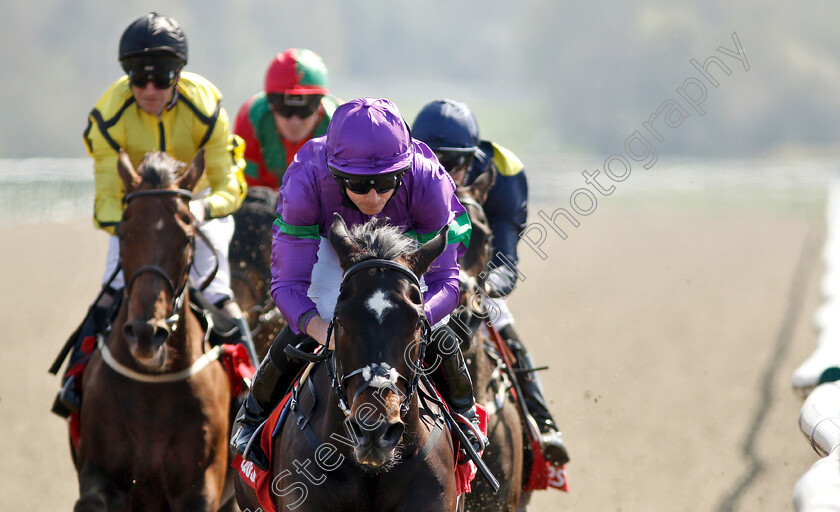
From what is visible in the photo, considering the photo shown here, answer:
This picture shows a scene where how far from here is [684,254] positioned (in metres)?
15.5

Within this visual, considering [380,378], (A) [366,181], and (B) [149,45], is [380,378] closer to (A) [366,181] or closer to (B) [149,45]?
(A) [366,181]

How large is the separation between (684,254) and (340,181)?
13.3 m

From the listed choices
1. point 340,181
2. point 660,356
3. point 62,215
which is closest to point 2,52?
point 62,215

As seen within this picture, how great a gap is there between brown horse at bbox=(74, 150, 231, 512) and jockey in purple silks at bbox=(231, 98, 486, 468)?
0.76 metres

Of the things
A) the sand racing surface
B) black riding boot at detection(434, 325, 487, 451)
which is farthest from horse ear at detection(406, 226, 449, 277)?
the sand racing surface

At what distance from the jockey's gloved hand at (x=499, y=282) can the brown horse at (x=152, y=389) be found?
4.17 ft

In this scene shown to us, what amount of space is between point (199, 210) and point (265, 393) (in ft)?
3.84

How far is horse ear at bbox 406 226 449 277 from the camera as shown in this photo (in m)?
2.77

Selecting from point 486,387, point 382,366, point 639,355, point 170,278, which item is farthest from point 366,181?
point 639,355

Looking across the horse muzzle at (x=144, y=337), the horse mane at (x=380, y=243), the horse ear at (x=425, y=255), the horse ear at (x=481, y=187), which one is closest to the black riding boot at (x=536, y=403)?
the horse ear at (x=481, y=187)

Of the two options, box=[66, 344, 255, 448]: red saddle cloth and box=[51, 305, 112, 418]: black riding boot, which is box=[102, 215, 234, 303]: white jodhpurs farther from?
box=[66, 344, 255, 448]: red saddle cloth

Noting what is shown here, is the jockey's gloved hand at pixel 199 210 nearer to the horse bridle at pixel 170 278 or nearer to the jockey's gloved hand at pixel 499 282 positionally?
the horse bridle at pixel 170 278

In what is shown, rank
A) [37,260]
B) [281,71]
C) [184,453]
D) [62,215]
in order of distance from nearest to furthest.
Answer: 1. [184,453]
2. [281,71]
3. [37,260]
4. [62,215]

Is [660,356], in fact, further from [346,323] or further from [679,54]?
[679,54]
